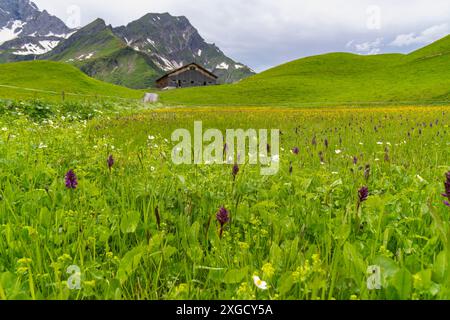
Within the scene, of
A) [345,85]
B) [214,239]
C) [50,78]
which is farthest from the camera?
[345,85]

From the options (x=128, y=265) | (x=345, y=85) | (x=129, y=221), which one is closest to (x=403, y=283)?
(x=128, y=265)

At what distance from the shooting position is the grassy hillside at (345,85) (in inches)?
1879

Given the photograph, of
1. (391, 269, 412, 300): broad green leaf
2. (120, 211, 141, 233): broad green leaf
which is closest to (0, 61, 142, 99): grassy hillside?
(120, 211, 141, 233): broad green leaf

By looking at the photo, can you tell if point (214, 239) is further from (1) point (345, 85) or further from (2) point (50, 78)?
(1) point (345, 85)

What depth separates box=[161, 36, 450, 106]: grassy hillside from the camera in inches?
1879

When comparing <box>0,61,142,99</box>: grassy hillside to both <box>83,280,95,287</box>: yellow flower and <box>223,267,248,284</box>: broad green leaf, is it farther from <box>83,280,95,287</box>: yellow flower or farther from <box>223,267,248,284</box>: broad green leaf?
<box>223,267,248,284</box>: broad green leaf

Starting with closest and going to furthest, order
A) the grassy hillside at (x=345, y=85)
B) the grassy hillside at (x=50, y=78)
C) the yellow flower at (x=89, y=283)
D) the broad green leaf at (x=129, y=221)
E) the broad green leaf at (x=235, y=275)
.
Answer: the yellow flower at (x=89, y=283) → the broad green leaf at (x=235, y=275) → the broad green leaf at (x=129, y=221) → the grassy hillside at (x=345, y=85) → the grassy hillside at (x=50, y=78)

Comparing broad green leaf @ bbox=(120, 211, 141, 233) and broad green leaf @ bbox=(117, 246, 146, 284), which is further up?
broad green leaf @ bbox=(120, 211, 141, 233)

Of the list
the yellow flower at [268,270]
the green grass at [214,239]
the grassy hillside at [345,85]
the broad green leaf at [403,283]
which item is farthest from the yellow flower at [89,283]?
the grassy hillside at [345,85]

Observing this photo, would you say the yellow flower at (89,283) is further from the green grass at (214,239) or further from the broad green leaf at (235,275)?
the broad green leaf at (235,275)

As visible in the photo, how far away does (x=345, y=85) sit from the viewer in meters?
64.5

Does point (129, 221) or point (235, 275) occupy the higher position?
point (129, 221)
